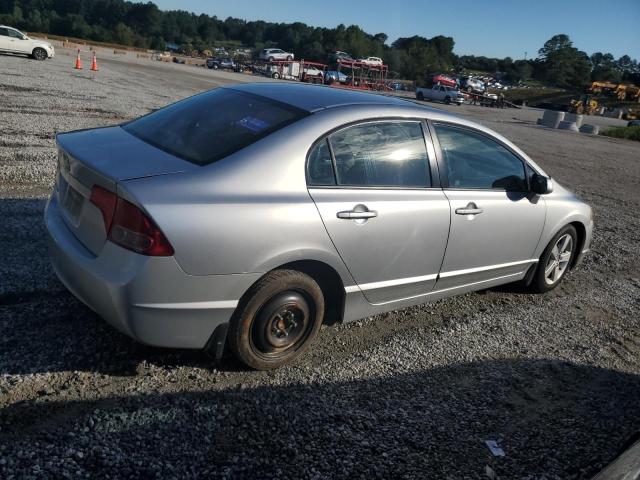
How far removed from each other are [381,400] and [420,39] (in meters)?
142

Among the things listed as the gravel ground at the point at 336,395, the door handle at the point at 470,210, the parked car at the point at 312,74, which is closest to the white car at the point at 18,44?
the parked car at the point at 312,74

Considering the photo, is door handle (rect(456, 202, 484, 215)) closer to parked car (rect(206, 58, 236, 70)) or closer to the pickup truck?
the pickup truck

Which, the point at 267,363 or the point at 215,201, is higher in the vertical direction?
the point at 215,201

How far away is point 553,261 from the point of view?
211 inches

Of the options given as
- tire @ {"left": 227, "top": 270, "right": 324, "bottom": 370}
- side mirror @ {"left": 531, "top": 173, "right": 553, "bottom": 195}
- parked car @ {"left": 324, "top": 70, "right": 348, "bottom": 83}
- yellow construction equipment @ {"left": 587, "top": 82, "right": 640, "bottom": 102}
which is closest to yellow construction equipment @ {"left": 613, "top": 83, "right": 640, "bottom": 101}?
yellow construction equipment @ {"left": 587, "top": 82, "right": 640, "bottom": 102}

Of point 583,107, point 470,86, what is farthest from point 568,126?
point 470,86

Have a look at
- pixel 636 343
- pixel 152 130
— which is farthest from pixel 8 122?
pixel 636 343

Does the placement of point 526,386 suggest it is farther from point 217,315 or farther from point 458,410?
point 217,315

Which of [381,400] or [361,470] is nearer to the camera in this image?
[361,470]

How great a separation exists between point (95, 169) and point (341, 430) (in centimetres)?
195

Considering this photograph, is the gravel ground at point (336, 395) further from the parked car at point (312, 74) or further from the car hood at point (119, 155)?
the parked car at point (312, 74)

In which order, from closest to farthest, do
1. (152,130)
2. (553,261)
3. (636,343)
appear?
1. (152,130)
2. (636,343)
3. (553,261)

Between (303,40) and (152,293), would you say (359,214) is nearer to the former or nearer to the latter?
(152,293)

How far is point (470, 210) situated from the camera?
417cm
